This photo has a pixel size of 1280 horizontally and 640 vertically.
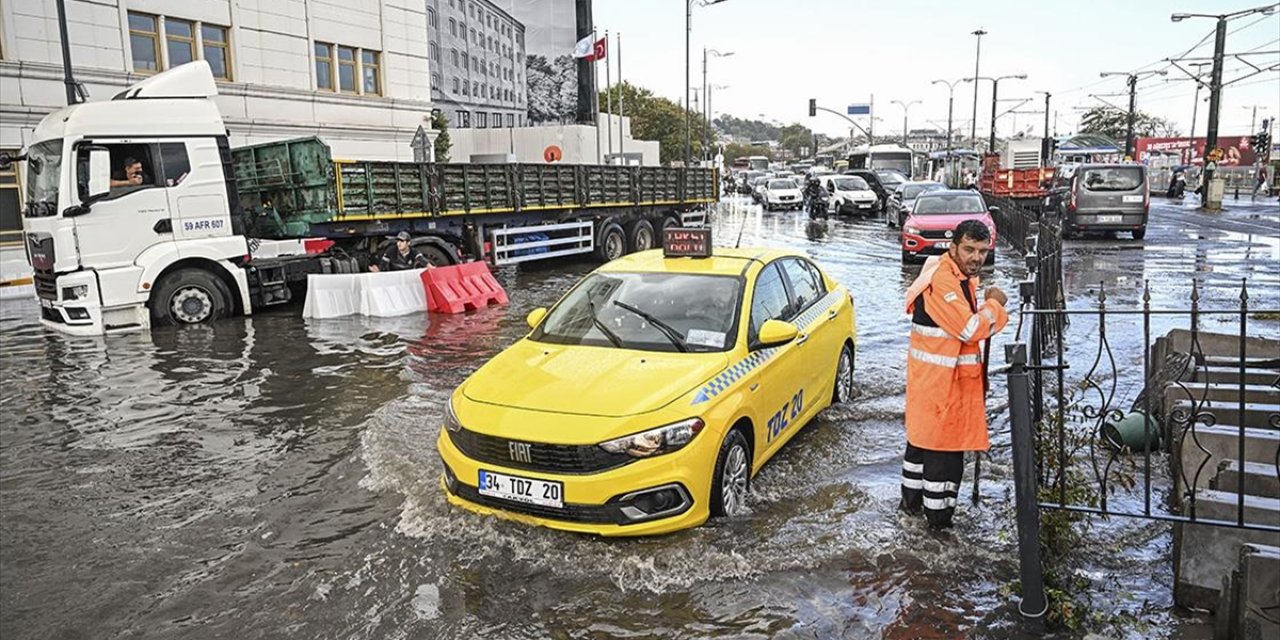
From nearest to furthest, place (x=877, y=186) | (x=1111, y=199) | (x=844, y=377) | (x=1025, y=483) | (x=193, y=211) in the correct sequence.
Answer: (x=1025, y=483)
(x=844, y=377)
(x=193, y=211)
(x=1111, y=199)
(x=877, y=186)

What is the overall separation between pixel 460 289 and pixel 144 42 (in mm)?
14158

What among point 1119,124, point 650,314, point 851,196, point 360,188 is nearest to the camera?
point 650,314

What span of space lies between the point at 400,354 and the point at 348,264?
4.10 meters

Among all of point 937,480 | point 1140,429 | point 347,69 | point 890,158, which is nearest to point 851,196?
point 890,158

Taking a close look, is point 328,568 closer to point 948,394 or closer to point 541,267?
point 948,394

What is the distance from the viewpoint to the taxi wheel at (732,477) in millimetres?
4891

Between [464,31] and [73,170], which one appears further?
[464,31]

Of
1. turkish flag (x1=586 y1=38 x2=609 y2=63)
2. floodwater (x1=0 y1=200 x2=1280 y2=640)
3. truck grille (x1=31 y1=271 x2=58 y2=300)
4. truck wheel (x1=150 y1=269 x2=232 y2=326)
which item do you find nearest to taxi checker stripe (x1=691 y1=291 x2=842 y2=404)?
floodwater (x1=0 y1=200 x2=1280 y2=640)

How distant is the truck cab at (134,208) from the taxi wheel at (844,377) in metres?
9.21

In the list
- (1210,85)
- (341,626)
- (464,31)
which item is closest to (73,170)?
(341,626)

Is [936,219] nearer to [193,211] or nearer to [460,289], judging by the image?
[460,289]

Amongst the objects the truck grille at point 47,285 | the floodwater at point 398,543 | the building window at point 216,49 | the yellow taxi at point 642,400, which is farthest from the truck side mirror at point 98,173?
the building window at point 216,49

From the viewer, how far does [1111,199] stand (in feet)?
70.8

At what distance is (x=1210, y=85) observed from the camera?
32.9m
